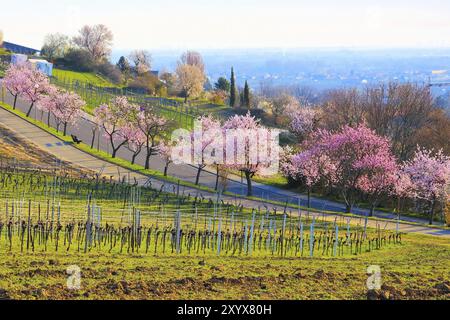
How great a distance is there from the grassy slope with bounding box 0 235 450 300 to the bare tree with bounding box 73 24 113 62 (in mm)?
110995

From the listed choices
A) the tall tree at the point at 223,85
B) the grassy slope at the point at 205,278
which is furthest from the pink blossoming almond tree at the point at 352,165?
the tall tree at the point at 223,85

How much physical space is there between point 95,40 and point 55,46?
7.64 meters

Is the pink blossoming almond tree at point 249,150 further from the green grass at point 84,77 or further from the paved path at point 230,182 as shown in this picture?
the green grass at point 84,77

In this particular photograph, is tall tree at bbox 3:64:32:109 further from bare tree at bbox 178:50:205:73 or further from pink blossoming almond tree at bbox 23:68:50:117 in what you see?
bare tree at bbox 178:50:205:73

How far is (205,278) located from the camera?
742 inches

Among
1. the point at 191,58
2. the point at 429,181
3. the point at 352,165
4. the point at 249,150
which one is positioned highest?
the point at 191,58

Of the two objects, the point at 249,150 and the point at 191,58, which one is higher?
the point at 191,58

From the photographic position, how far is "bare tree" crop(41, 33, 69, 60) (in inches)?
5012

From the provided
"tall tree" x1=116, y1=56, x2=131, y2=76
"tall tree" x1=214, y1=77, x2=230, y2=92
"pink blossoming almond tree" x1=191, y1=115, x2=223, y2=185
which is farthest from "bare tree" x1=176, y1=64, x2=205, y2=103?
"pink blossoming almond tree" x1=191, y1=115, x2=223, y2=185

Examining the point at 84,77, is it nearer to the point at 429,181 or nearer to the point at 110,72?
the point at 110,72

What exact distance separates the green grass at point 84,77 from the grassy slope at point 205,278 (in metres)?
88.2

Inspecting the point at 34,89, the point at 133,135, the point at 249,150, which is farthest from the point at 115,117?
the point at 249,150

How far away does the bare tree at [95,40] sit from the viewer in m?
131
